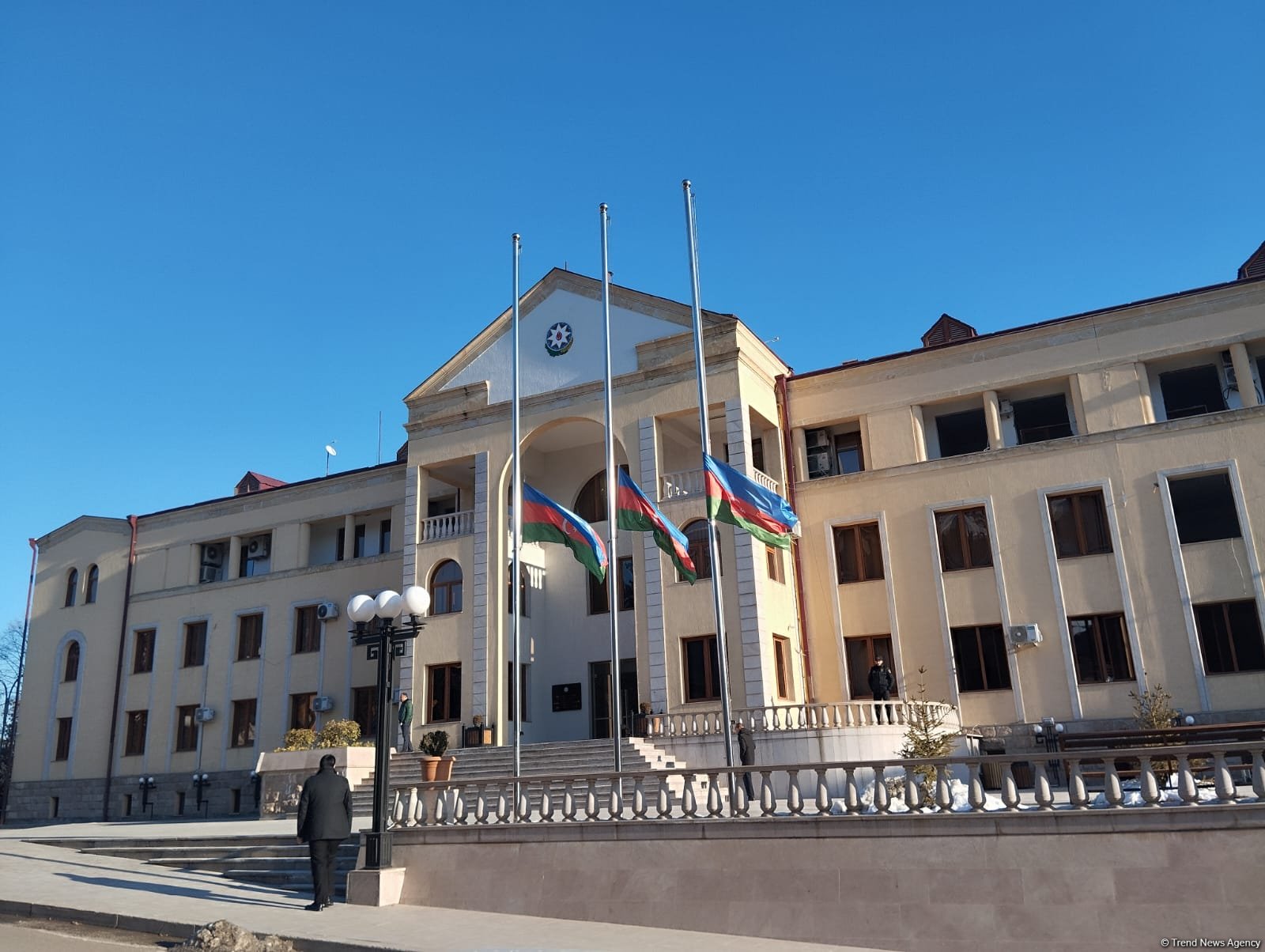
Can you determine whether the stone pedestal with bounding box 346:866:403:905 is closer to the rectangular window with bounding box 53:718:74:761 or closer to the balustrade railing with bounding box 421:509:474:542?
the balustrade railing with bounding box 421:509:474:542

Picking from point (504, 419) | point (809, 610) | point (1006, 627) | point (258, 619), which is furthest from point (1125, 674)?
point (258, 619)

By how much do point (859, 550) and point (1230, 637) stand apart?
801 centimetres

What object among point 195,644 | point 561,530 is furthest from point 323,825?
point 195,644

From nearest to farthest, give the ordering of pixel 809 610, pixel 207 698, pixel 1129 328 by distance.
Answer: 1. pixel 1129 328
2. pixel 809 610
3. pixel 207 698

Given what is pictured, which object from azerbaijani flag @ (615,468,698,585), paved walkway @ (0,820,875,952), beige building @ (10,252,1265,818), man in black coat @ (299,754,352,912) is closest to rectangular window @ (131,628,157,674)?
beige building @ (10,252,1265,818)

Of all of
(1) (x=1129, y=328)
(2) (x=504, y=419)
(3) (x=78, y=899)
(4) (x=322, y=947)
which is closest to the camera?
(4) (x=322, y=947)

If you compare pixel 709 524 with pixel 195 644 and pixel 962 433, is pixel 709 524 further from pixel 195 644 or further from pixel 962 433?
pixel 195 644

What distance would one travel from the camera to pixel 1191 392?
23859 millimetres

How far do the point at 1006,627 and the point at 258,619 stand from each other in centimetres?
2206

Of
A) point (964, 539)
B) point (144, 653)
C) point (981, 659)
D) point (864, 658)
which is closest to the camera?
point (981, 659)

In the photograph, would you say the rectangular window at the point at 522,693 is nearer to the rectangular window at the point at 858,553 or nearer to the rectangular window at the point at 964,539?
the rectangular window at the point at 858,553

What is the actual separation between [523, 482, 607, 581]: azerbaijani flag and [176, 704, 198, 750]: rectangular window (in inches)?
764

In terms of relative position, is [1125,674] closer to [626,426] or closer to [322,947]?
[626,426]

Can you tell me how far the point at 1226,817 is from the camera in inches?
411
